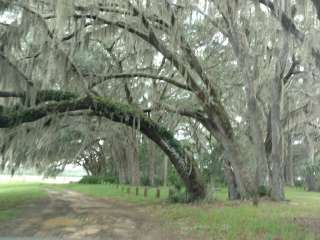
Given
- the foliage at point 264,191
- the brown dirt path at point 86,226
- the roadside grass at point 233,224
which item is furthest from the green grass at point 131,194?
the roadside grass at point 233,224

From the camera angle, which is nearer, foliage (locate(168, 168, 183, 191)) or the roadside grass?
the roadside grass

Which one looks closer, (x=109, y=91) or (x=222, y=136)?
(x=222, y=136)

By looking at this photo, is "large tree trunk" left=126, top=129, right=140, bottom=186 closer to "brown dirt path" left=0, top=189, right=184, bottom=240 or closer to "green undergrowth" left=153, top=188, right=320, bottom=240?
"brown dirt path" left=0, top=189, right=184, bottom=240

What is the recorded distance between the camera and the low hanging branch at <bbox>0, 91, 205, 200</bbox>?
13852 mm

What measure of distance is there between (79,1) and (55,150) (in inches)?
682

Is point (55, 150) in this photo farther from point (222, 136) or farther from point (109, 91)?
point (222, 136)

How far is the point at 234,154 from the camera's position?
16.0 m

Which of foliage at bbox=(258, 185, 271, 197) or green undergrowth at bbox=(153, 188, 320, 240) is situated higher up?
foliage at bbox=(258, 185, 271, 197)

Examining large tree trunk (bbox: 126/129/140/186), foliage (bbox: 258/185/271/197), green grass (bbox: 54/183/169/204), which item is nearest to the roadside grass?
green grass (bbox: 54/183/169/204)

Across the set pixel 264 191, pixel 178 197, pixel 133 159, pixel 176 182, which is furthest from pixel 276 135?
pixel 133 159

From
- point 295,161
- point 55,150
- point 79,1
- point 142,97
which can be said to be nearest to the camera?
point 79,1

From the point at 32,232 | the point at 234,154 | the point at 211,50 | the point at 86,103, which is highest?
the point at 211,50

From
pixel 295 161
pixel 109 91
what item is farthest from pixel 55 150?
pixel 295 161

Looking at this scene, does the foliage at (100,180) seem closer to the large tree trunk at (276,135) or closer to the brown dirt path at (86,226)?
the large tree trunk at (276,135)
